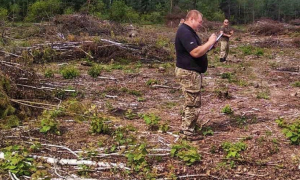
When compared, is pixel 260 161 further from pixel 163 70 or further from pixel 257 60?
pixel 257 60

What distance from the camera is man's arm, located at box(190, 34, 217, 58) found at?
16.2 feet

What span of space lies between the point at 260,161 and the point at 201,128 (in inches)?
53.2

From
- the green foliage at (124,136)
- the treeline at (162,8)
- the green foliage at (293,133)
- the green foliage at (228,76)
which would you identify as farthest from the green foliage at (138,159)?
the treeline at (162,8)

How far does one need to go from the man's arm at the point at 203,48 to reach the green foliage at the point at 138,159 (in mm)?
1586

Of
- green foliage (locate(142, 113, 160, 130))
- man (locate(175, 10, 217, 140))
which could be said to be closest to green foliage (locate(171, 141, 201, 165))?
man (locate(175, 10, 217, 140))

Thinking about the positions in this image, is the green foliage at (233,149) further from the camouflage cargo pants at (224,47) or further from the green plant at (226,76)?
the camouflage cargo pants at (224,47)

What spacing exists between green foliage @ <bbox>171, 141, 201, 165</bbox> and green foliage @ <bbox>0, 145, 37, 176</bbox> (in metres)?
1.95

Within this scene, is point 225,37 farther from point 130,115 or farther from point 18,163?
point 18,163

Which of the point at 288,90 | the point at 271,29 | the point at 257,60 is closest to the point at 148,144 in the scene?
the point at 288,90

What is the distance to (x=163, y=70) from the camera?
11.3 meters

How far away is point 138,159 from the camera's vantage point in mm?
4574

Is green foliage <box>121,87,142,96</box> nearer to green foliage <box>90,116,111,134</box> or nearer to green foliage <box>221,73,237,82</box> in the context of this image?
green foliage <box>90,116,111,134</box>

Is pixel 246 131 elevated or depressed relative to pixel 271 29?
depressed

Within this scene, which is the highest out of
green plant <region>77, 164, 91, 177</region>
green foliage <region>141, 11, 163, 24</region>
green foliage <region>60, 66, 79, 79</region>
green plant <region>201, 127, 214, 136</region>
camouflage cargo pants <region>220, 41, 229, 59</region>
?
green foliage <region>141, 11, 163, 24</region>
